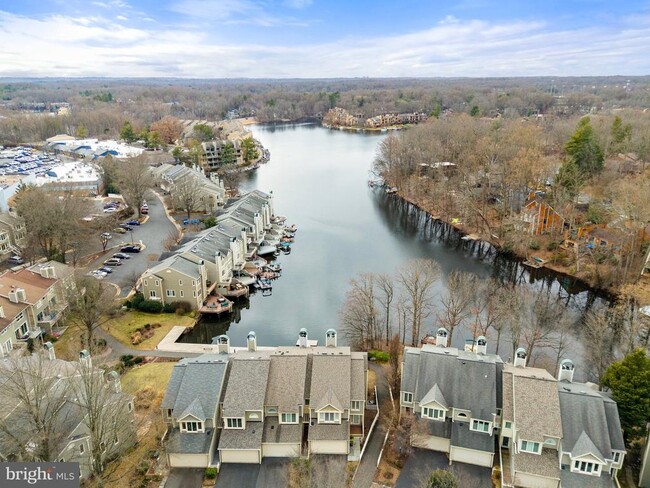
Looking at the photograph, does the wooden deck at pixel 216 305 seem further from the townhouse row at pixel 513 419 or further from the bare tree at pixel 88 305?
the townhouse row at pixel 513 419

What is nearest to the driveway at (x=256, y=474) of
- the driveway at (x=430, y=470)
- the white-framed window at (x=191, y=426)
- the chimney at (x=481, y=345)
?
the white-framed window at (x=191, y=426)

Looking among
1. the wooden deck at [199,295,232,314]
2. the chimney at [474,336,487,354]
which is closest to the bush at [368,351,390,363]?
the chimney at [474,336,487,354]

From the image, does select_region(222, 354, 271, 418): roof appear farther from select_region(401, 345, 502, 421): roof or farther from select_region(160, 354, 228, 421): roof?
select_region(401, 345, 502, 421): roof

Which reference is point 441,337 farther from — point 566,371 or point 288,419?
point 288,419

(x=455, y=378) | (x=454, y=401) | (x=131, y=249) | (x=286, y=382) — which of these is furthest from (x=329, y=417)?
(x=131, y=249)

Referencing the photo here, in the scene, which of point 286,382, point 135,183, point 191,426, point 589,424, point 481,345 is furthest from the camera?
point 135,183
